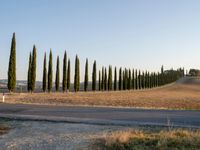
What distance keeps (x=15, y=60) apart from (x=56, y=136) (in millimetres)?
38306

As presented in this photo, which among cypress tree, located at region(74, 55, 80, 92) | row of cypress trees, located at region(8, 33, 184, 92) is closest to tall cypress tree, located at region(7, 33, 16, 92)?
row of cypress trees, located at region(8, 33, 184, 92)

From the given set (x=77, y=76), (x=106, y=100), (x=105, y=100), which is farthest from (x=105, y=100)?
(x=77, y=76)

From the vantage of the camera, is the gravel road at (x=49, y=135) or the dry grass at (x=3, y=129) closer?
the gravel road at (x=49, y=135)

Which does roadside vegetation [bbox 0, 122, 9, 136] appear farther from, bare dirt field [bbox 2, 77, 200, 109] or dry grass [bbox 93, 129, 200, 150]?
bare dirt field [bbox 2, 77, 200, 109]

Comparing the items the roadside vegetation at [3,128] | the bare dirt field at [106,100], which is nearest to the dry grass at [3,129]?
the roadside vegetation at [3,128]

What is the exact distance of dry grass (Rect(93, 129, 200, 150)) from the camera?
10.8m

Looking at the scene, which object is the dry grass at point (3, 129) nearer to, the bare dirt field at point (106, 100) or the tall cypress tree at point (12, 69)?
the bare dirt field at point (106, 100)

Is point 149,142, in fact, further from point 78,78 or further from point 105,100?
point 78,78

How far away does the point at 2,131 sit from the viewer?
1351cm

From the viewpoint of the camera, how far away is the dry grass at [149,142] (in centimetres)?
1077

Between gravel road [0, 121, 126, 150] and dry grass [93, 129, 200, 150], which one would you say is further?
gravel road [0, 121, 126, 150]

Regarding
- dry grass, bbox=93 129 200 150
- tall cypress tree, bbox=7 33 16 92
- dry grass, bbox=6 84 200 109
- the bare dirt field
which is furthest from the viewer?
tall cypress tree, bbox=7 33 16 92

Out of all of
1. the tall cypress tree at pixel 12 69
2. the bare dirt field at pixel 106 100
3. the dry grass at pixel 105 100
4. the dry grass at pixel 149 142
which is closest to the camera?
the dry grass at pixel 149 142

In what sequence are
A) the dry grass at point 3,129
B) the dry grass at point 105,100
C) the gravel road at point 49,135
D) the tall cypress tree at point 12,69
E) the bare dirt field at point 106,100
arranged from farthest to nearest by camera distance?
the tall cypress tree at point 12,69 → the dry grass at point 105,100 → the bare dirt field at point 106,100 → the dry grass at point 3,129 → the gravel road at point 49,135
